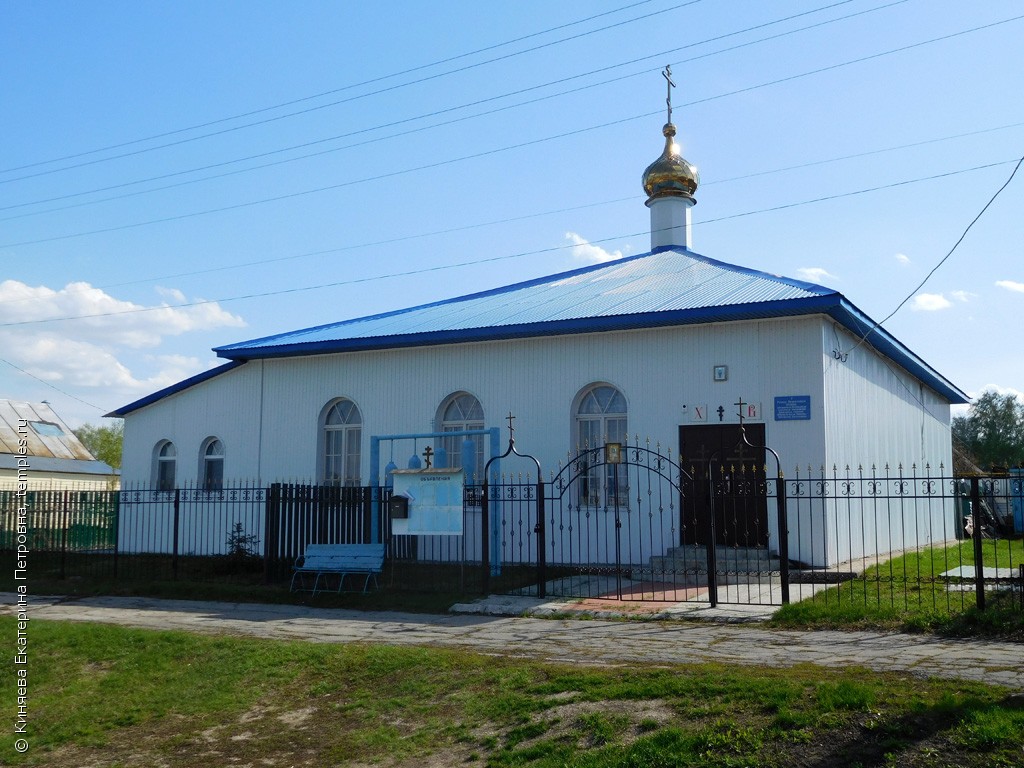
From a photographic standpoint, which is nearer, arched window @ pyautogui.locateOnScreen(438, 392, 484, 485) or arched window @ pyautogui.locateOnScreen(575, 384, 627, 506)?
arched window @ pyautogui.locateOnScreen(575, 384, 627, 506)

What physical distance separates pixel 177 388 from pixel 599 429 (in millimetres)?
9726

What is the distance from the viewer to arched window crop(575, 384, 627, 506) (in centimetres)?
1598

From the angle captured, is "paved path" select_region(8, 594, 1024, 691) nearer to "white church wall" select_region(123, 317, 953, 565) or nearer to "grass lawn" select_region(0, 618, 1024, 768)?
"grass lawn" select_region(0, 618, 1024, 768)

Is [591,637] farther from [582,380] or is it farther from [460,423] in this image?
[460,423]

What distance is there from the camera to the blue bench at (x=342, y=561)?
13.3 meters

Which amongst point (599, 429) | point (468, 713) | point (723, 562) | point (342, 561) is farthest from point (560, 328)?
point (468, 713)

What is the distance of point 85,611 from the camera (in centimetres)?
1282

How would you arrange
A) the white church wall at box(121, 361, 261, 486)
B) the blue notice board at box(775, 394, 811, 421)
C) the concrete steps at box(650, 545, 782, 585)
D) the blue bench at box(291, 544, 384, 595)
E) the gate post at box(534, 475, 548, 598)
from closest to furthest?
the gate post at box(534, 475, 548, 598) < the blue bench at box(291, 544, 384, 595) < the concrete steps at box(650, 545, 782, 585) < the blue notice board at box(775, 394, 811, 421) < the white church wall at box(121, 361, 261, 486)

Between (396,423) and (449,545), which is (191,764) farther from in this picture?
(396,423)

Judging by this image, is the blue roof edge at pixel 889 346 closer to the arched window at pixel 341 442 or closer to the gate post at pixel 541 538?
the gate post at pixel 541 538

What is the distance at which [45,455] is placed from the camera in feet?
116

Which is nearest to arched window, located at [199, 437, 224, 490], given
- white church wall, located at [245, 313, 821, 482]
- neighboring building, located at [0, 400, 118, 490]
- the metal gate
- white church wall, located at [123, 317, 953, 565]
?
white church wall, located at [123, 317, 953, 565]

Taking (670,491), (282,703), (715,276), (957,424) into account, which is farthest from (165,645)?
(957,424)

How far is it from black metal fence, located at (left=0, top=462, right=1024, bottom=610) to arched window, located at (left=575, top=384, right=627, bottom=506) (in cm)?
5
